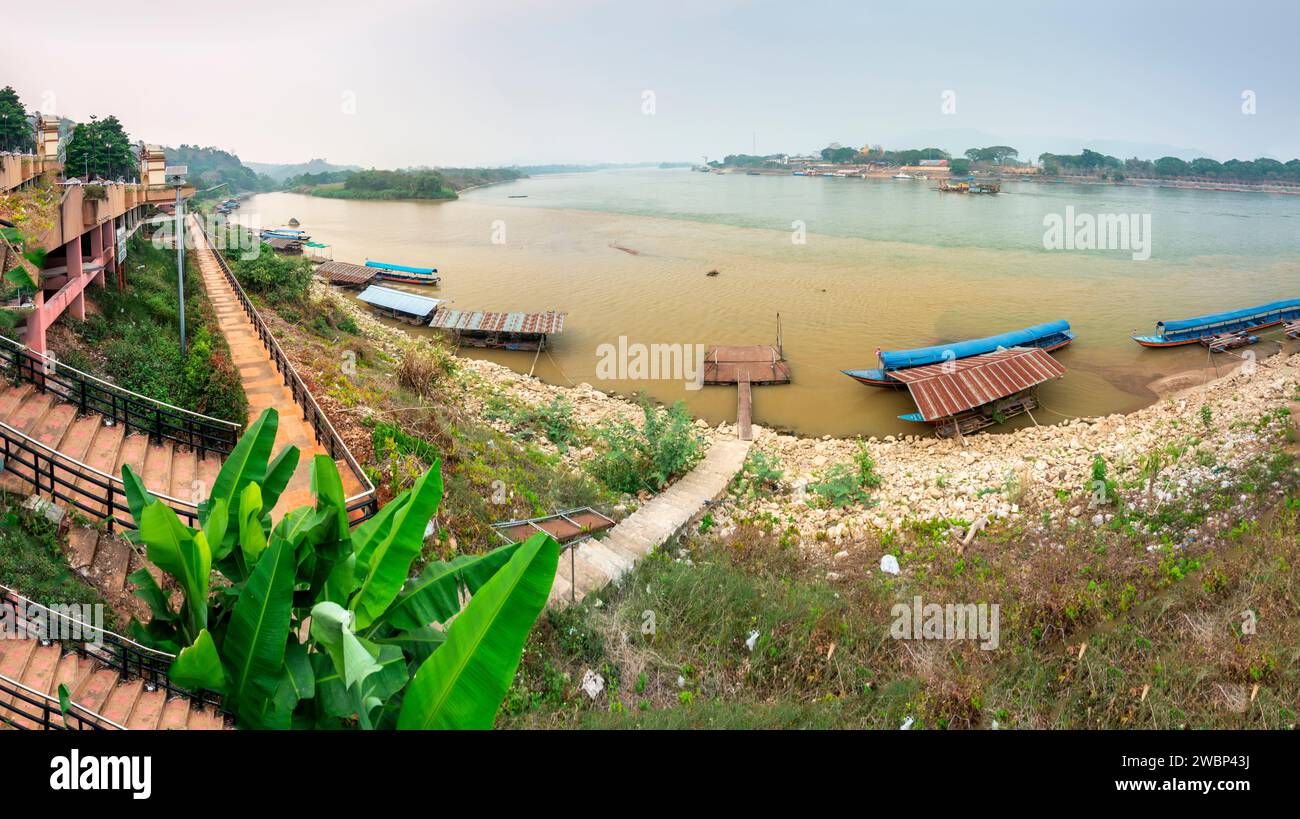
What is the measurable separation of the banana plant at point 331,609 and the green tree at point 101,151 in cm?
3447

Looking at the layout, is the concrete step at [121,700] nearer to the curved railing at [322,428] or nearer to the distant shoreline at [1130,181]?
the curved railing at [322,428]

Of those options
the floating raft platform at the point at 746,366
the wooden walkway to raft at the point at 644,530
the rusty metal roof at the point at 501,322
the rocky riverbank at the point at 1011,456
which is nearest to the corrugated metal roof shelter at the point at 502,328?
the rusty metal roof at the point at 501,322

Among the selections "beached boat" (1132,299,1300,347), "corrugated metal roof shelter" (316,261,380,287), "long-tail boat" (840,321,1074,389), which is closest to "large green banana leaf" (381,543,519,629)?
"long-tail boat" (840,321,1074,389)

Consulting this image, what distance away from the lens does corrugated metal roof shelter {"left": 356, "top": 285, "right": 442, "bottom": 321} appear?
95.0 feet

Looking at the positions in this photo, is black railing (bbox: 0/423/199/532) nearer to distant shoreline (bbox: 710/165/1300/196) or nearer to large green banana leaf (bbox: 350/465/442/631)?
large green banana leaf (bbox: 350/465/442/631)

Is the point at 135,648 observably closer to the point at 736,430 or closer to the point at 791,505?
the point at 791,505

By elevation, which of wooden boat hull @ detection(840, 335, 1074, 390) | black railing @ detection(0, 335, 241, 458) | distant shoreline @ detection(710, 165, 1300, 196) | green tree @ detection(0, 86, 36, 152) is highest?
distant shoreline @ detection(710, 165, 1300, 196)

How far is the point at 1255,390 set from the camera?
1730 centimetres

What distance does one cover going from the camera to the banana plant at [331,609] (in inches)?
140

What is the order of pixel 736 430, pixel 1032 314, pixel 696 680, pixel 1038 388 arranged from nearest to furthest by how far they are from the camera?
pixel 696 680
pixel 736 430
pixel 1038 388
pixel 1032 314

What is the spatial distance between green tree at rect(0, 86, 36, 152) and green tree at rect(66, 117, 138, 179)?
1.73 meters

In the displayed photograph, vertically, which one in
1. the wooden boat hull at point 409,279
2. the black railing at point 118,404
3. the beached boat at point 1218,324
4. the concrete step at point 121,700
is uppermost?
the wooden boat hull at point 409,279
